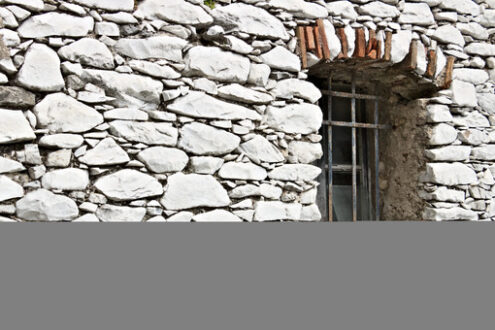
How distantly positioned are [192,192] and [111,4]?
109 centimetres

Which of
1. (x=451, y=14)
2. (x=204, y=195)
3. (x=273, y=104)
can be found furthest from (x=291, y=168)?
(x=451, y=14)

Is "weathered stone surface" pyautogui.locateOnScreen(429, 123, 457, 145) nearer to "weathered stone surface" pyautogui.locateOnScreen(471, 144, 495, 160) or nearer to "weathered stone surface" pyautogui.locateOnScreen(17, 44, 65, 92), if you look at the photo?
"weathered stone surface" pyautogui.locateOnScreen(471, 144, 495, 160)

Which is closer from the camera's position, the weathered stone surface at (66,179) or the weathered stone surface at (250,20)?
the weathered stone surface at (66,179)

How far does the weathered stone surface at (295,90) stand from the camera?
2.88 meters

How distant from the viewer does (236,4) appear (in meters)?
2.80

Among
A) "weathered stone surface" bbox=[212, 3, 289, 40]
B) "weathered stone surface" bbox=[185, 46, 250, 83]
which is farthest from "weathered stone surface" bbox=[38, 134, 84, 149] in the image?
"weathered stone surface" bbox=[212, 3, 289, 40]

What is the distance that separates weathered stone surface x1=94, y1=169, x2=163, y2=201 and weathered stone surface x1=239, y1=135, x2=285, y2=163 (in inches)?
22.0

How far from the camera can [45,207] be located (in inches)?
90.3

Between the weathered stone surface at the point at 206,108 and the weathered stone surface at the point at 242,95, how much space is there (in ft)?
0.14

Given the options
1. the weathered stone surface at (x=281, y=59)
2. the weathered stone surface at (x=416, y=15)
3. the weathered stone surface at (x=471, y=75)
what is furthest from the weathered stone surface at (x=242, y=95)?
the weathered stone surface at (x=471, y=75)

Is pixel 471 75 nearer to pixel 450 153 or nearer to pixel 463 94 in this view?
pixel 463 94

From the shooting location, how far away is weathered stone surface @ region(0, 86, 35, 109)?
2.25m

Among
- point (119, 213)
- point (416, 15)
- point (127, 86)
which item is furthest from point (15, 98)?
point (416, 15)

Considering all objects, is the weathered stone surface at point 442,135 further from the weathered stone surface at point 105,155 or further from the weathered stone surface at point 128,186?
the weathered stone surface at point 105,155
